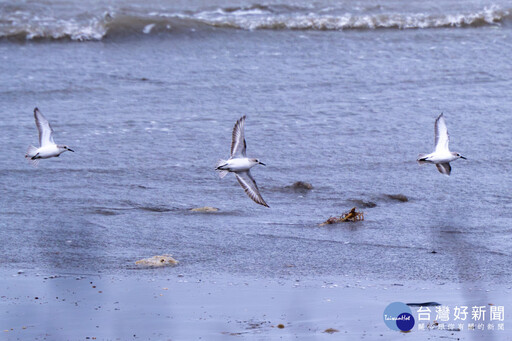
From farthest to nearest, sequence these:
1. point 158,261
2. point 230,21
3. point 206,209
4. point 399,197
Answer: point 230,21
point 399,197
point 206,209
point 158,261

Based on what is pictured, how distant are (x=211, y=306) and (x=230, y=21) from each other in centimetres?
1375

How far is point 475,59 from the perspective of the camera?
17797 mm

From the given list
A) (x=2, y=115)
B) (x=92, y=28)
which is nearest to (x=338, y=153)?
(x=2, y=115)

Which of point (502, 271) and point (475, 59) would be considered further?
point (475, 59)

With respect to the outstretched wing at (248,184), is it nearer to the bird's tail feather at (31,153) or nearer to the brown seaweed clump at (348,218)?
the brown seaweed clump at (348,218)

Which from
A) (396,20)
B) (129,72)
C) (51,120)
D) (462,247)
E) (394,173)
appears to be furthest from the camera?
(396,20)

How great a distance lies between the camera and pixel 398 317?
7137mm

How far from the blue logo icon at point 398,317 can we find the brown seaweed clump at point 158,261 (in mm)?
2260

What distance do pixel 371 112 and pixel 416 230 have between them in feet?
16.1

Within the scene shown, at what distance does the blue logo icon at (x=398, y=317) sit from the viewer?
275 inches

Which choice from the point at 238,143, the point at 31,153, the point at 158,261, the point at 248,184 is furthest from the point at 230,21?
the point at 158,261

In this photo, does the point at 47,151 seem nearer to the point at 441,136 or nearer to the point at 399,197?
the point at 399,197

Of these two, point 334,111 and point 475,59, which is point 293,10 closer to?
point 475,59

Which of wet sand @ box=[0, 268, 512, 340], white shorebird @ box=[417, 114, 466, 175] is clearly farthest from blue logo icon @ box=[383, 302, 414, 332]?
white shorebird @ box=[417, 114, 466, 175]
